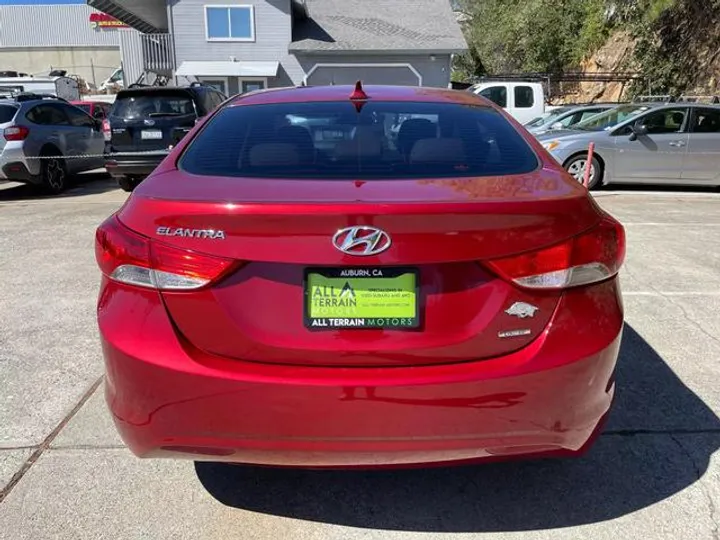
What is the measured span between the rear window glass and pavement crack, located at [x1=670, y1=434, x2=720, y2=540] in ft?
35.6

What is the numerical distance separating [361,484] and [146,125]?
934 cm

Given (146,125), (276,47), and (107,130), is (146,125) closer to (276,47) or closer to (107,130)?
(107,130)

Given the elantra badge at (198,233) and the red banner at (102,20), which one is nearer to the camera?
the elantra badge at (198,233)

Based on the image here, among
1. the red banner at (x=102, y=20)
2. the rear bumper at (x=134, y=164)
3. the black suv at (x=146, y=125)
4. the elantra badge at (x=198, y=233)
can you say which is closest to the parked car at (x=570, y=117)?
the black suv at (x=146, y=125)

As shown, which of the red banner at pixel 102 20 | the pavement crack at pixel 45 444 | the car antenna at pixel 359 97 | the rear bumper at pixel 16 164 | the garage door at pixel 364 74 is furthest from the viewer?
the red banner at pixel 102 20

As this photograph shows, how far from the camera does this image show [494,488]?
8.84ft

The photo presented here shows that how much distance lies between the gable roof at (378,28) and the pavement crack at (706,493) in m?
26.3

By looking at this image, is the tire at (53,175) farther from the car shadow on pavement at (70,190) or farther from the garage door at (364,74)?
the garage door at (364,74)

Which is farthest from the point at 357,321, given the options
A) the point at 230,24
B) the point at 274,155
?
the point at 230,24

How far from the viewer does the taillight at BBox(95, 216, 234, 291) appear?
6.68 ft

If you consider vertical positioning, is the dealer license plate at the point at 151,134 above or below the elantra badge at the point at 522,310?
below

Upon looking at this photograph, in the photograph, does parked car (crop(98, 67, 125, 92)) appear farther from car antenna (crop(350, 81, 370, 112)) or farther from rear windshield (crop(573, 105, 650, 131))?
car antenna (crop(350, 81, 370, 112))

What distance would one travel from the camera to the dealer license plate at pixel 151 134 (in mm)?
10680

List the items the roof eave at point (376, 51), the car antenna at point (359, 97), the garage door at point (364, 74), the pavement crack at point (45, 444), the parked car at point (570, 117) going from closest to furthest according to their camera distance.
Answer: the pavement crack at point (45, 444)
the car antenna at point (359, 97)
the parked car at point (570, 117)
the roof eave at point (376, 51)
the garage door at point (364, 74)
